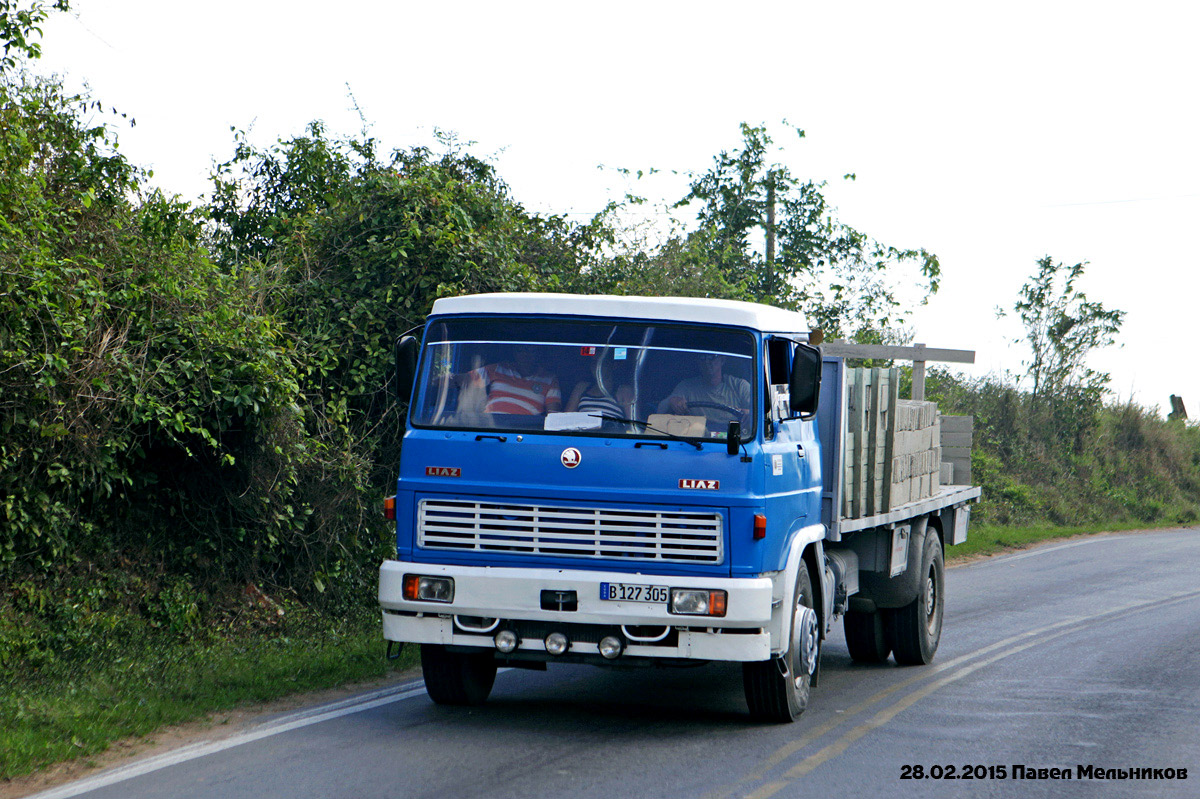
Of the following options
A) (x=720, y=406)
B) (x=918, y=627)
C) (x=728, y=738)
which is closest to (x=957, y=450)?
(x=918, y=627)

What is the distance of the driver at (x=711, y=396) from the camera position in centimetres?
723

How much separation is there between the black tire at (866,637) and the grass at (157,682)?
12.4ft

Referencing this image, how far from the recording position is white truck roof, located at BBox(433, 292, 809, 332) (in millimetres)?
7375

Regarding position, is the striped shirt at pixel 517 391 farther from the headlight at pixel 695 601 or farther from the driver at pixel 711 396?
the headlight at pixel 695 601

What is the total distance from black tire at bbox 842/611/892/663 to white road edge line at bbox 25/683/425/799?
154 inches

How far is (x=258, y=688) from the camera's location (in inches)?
327

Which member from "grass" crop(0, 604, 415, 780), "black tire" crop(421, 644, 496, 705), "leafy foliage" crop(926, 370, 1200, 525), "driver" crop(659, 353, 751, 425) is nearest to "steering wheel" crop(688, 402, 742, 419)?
"driver" crop(659, 353, 751, 425)

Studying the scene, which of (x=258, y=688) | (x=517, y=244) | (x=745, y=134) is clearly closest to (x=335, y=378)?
(x=517, y=244)

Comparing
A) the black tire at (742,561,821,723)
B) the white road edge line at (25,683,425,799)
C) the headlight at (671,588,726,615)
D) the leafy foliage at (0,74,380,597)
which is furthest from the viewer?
the leafy foliage at (0,74,380,597)

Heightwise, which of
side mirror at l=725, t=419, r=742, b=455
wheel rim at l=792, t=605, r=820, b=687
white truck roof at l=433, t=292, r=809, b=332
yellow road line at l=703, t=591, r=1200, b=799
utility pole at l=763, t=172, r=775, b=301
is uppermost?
utility pole at l=763, t=172, r=775, b=301

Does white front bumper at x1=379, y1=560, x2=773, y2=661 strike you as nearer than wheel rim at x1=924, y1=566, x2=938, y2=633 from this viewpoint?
Yes

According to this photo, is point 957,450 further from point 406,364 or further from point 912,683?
point 406,364

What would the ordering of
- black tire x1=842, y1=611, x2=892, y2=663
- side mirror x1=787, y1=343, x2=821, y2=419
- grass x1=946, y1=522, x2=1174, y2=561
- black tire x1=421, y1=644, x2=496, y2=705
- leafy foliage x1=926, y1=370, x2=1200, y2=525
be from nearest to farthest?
side mirror x1=787, y1=343, x2=821, y2=419 < black tire x1=421, y1=644, x2=496, y2=705 < black tire x1=842, y1=611, x2=892, y2=663 < grass x1=946, y1=522, x2=1174, y2=561 < leafy foliage x1=926, y1=370, x2=1200, y2=525

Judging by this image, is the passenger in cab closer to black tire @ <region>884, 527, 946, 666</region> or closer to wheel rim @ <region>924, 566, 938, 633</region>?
black tire @ <region>884, 527, 946, 666</region>
